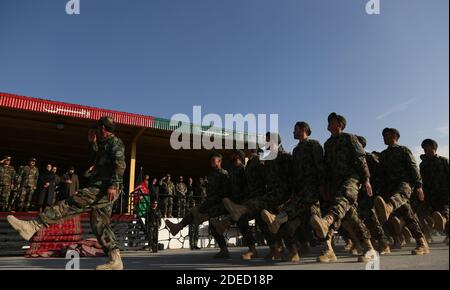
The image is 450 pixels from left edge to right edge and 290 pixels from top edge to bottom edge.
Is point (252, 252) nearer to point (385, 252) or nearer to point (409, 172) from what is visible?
point (385, 252)

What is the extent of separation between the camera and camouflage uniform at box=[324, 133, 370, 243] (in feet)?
14.7

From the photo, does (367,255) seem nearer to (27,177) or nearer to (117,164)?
(117,164)

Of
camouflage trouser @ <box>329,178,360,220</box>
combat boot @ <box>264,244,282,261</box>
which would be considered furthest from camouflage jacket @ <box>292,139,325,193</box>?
→ combat boot @ <box>264,244,282,261</box>

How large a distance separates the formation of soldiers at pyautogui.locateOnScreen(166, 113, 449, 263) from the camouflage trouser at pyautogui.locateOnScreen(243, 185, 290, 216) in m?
0.02

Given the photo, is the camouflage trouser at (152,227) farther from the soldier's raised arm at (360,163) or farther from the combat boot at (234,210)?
the soldier's raised arm at (360,163)

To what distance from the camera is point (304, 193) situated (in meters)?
4.98

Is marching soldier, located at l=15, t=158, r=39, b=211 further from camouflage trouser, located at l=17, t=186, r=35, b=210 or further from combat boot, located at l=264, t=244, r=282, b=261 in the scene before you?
combat boot, located at l=264, t=244, r=282, b=261

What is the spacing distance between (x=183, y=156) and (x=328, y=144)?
1612 cm

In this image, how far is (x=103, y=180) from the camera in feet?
14.0

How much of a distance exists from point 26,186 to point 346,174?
11617mm

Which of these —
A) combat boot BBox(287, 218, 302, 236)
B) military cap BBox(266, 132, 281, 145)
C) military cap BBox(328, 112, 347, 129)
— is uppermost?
military cap BBox(328, 112, 347, 129)

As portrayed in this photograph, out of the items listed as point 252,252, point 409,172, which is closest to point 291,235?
point 252,252

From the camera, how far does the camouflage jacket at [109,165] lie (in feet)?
13.9

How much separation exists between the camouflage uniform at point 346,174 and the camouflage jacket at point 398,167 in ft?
4.82
